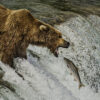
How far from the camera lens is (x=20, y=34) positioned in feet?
12.4

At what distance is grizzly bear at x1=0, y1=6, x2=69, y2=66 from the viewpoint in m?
3.78

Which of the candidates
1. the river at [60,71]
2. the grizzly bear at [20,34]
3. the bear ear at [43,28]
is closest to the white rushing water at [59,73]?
the river at [60,71]

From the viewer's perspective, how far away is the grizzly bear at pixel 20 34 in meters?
3.78

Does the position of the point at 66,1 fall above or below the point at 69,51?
above

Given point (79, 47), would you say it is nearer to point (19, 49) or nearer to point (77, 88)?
point (77, 88)

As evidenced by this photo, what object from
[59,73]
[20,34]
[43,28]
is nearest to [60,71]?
[59,73]

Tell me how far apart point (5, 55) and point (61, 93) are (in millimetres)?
1384

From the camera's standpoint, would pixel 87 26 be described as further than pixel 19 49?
Yes

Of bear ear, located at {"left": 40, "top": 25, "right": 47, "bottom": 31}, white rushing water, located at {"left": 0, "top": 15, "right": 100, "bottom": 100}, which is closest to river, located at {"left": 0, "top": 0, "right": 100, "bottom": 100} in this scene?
white rushing water, located at {"left": 0, "top": 15, "right": 100, "bottom": 100}

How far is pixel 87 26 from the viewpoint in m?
5.86

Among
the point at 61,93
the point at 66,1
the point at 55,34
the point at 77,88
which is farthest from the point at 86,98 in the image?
the point at 66,1

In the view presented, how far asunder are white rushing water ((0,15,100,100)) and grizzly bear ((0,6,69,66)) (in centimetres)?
24

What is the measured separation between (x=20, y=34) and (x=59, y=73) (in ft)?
4.46

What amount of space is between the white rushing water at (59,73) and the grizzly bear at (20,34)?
0.78 ft
